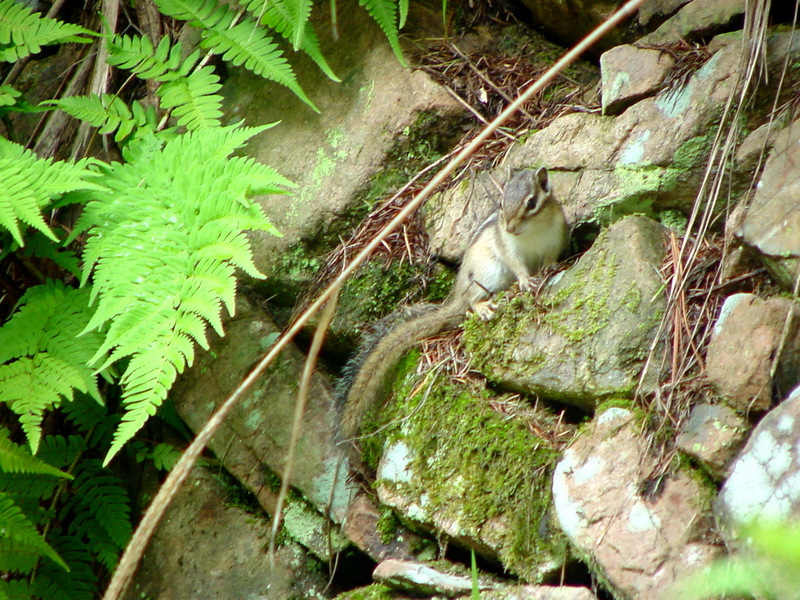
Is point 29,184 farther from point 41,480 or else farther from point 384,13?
point 384,13

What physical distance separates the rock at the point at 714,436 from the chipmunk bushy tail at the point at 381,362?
1.45 m

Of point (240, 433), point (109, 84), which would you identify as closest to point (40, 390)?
point (240, 433)

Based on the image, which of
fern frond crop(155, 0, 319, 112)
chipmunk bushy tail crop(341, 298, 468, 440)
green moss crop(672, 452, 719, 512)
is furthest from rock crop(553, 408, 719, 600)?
fern frond crop(155, 0, 319, 112)

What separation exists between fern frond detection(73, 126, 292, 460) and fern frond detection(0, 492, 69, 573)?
72 centimetres

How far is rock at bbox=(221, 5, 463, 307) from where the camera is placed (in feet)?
13.2

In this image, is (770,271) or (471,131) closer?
(770,271)

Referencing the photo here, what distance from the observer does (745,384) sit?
2.46 m

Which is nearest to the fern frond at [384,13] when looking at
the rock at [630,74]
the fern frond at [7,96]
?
the rock at [630,74]

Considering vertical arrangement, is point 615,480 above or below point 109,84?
below

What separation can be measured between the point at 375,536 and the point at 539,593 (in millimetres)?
941

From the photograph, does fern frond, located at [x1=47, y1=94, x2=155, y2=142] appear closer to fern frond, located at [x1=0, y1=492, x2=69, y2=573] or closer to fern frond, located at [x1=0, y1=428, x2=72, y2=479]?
fern frond, located at [x1=0, y1=428, x2=72, y2=479]

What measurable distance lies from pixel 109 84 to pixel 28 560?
2507mm

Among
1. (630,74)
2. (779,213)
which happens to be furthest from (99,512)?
(630,74)

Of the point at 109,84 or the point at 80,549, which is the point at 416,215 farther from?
the point at 80,549
